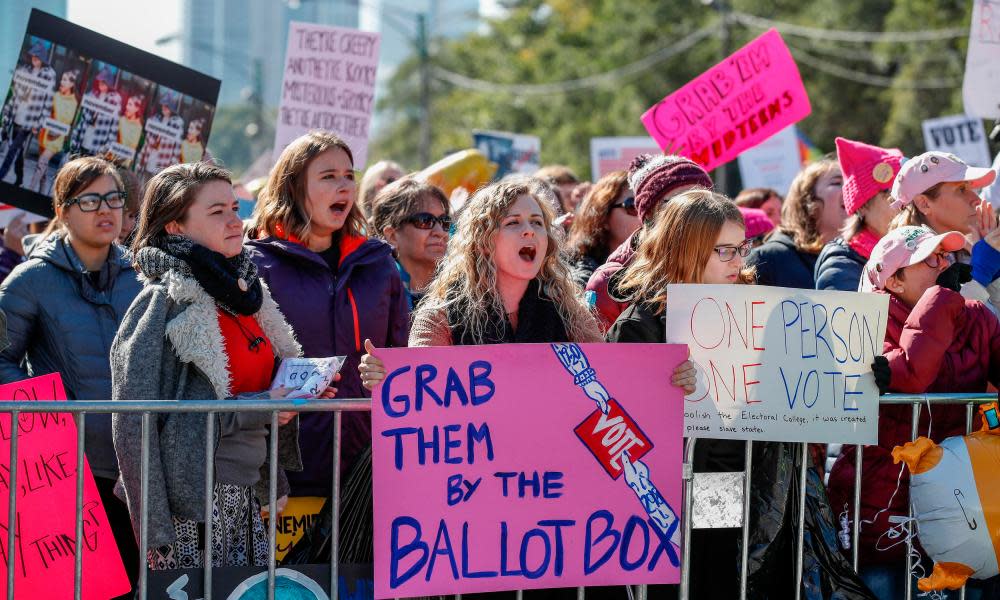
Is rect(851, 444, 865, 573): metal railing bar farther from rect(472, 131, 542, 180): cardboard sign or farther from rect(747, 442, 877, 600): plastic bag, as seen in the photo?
rect(472, 131, 542, 180): cardboard sign

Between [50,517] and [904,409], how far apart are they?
3009mm

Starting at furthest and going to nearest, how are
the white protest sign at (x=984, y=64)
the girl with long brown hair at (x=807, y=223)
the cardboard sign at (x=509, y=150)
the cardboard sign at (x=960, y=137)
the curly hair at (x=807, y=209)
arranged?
1. the cardboard sign at (x=960, y=137)
2. the cardboard sign at (x=509, y=150)
3. the white protest sign at (x=984, y=64)
4. the curly hair at (x=807, y=209)
5. the girl with long brown hair at (x=807, y=223)

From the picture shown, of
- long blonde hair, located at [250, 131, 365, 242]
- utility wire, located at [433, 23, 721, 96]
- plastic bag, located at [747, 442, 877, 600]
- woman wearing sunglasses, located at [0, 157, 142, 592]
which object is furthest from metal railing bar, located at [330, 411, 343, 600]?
utility wire, located at [433, 23, 721, 96]

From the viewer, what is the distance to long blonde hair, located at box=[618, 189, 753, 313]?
4.51 meters

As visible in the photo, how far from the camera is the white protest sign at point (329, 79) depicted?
8.71m

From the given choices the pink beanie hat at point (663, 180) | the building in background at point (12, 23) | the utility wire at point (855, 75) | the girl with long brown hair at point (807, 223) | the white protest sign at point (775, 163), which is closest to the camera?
the pink beanie hat at point (663, 180)

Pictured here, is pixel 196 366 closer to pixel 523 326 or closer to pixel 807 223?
pixel 523 326

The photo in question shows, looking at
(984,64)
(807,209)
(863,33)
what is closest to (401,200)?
(807,209)

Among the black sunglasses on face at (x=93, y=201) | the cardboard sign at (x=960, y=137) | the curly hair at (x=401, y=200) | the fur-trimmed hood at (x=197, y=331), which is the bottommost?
the fur-trimmed hood at (x=197, y=331)

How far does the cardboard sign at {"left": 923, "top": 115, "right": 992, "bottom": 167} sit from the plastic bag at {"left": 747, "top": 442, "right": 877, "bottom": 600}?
8.39 m

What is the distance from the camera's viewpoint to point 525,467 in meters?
4.17

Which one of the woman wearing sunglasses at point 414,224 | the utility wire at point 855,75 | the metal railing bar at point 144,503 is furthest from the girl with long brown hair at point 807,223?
the utility wire at point 855,75

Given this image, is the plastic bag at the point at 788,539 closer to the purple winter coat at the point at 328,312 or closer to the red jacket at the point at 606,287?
the red jacket at the point at 606,287

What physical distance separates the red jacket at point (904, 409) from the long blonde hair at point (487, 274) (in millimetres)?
1132
